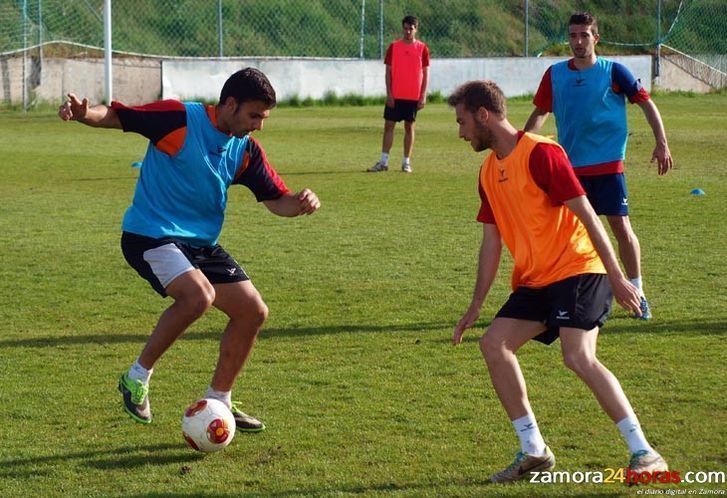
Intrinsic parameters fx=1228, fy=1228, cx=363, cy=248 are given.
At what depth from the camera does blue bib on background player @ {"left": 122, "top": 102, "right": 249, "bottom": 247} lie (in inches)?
224

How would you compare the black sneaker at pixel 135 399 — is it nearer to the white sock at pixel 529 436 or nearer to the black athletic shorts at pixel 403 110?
the white sock at pixel 529 436

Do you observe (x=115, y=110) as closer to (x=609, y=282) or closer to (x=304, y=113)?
(x=609, y=282)

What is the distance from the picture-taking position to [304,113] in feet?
91.2

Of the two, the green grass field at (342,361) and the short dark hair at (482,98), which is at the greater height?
the short dark hair at (482,98)

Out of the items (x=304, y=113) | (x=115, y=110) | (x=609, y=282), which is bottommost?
(x=304, y=113)

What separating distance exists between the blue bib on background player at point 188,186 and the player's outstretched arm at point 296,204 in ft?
1.15

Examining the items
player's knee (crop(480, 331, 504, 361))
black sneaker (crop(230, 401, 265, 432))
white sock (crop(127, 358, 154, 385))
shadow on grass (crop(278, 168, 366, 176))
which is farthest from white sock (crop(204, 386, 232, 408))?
shadow on grass (crop(278, 168, 366, 176))

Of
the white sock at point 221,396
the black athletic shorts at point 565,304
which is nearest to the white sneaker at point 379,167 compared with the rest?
the white sock at point 221,396

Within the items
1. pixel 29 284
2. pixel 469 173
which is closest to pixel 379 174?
pixel 469 173

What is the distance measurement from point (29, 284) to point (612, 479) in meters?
5.75

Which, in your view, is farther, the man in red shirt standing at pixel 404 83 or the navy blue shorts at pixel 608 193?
the man in red shirt standing at pixel 404 83

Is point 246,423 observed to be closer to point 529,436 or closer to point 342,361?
point 342,361

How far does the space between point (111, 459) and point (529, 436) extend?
6.05ft

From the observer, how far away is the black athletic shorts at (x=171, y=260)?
5621 mm
